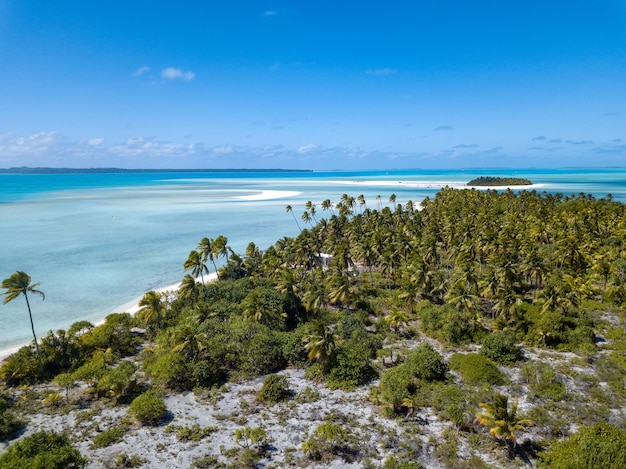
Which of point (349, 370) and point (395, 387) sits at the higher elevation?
point (395, 387)

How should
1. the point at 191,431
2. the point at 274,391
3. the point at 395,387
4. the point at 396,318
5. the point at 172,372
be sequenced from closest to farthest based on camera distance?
1. the point at 191,431
2. the point at 395,387
3. the point at 274,391
4. the point at 172,372
5. the point at 396,318

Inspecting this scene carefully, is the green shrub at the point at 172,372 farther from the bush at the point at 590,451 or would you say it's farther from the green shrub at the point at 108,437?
the bush at the point at 590,451

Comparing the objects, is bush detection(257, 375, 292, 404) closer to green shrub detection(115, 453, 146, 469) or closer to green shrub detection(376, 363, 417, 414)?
green shrub detection(376, 363, 417, 414)

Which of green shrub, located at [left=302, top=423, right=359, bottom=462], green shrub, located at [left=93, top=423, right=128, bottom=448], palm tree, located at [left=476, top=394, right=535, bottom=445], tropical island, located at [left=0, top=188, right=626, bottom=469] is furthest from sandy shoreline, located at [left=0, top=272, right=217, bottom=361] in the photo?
palm tree, located at [left=476, top=394, right=535, bottom=445]

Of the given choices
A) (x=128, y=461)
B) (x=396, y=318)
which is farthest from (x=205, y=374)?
(x=396, y=318)

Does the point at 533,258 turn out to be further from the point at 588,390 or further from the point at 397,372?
the point at 397,372

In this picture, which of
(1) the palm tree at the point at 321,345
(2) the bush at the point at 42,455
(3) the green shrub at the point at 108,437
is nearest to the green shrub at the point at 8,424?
(2) the bush at the point at 42,455

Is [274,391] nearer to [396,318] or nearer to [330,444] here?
[330,444]
